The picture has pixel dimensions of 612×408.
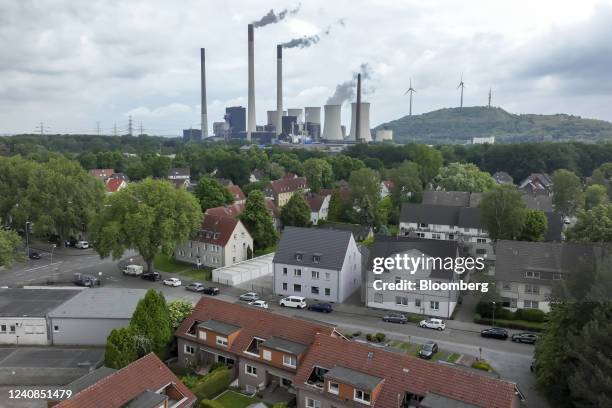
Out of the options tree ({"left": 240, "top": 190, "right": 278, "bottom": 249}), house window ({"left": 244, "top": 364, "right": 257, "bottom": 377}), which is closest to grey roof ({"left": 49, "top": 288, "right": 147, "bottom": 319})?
house window ({"left": 244, "top": 364, "right": 257, "bottom": 377})

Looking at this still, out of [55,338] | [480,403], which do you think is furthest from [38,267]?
[480,403]

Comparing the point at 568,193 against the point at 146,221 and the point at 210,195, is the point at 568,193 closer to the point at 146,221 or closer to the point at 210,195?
the point at 210,195

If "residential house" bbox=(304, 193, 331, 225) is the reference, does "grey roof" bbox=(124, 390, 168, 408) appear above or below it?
below

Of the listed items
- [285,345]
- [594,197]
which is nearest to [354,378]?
[285,345]

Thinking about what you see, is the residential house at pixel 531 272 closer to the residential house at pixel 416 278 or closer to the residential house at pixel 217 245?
the residential house at pixel 416 278

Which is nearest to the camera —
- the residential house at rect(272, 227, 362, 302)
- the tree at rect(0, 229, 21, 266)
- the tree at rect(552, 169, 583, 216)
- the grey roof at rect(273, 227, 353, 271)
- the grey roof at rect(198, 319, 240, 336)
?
the grey roof at rect(198, 319, 240, 336)

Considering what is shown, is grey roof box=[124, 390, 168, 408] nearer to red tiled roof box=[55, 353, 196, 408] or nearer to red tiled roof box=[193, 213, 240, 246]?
red tiled roof box=[55, 353, 196, 408]
